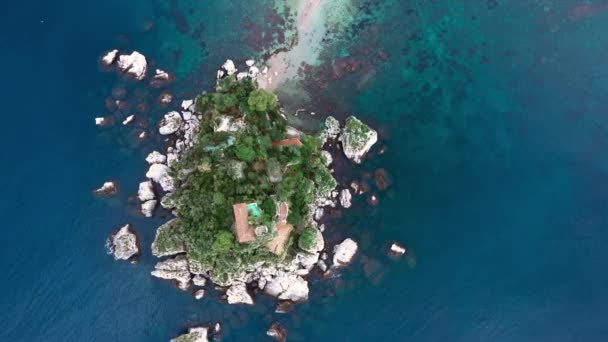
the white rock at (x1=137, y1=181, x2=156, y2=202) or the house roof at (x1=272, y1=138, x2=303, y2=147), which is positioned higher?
the house roof at (x1=272, y1=138, x2=303, y2=147)

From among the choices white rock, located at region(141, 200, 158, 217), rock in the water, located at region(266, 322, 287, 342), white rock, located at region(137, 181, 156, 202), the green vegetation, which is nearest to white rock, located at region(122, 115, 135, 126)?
white rock, located at region(137, 181, 156, 202)

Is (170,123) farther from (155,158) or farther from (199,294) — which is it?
(199,294)

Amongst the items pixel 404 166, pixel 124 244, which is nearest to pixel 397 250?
pixel 404 166

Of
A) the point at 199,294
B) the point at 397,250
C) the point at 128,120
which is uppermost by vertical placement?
the point at 128,120

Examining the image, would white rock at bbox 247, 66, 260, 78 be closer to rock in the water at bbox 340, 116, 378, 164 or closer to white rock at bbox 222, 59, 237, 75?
white rock at bbox 222, 59, 237, 75

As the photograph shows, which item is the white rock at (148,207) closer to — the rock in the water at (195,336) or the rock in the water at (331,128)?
the rock in the water at (195,336)

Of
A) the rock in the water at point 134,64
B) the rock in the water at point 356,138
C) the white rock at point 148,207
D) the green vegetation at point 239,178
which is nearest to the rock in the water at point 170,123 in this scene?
the green vegetation at point 239,178
